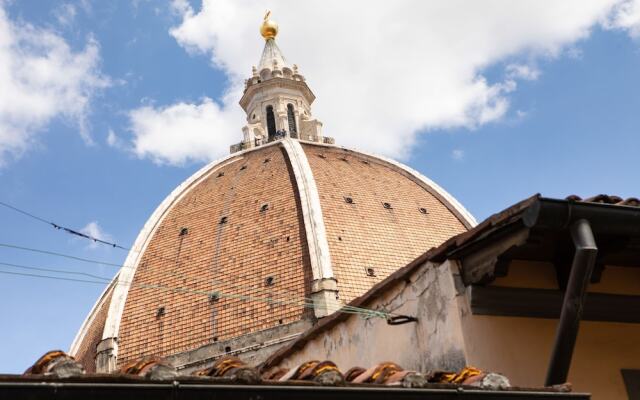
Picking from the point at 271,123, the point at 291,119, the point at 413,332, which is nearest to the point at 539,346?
the point at 413,332

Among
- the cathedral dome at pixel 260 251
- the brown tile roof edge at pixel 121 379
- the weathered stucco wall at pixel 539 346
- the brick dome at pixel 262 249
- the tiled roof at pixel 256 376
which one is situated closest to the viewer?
the brown tile roof edge at pixel 121 379

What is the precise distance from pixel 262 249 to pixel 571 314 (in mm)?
19578

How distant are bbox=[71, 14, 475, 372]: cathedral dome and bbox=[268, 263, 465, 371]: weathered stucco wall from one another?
543 inches

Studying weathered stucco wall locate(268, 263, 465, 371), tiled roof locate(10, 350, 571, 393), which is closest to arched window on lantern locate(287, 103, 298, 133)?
weathered stucco wall locate(268, 263, 465, 371)

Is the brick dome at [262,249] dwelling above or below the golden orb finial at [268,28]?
below

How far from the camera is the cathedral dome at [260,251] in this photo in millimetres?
21578

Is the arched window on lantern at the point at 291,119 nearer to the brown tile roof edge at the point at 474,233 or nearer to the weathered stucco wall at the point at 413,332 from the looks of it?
the weathered stucco wall at the point at 413,332

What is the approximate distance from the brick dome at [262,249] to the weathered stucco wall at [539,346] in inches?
615

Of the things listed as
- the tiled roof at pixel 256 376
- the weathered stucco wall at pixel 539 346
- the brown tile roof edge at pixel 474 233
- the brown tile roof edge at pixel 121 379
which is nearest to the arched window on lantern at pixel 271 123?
the brown tile roof edge at pixel 474 233

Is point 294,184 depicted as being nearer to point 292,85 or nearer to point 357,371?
point 292,85

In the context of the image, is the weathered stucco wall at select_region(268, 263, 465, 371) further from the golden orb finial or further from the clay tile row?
the golden orb finial

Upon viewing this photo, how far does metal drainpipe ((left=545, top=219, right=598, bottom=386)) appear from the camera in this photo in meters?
4.17

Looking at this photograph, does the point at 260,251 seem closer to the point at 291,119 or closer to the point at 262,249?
the point at 262,249

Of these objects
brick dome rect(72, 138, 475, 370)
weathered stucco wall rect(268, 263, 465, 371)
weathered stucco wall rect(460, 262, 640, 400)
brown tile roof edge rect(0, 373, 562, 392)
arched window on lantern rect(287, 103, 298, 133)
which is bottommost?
brown tile roof edge rect(0, 373, 562, 392)
